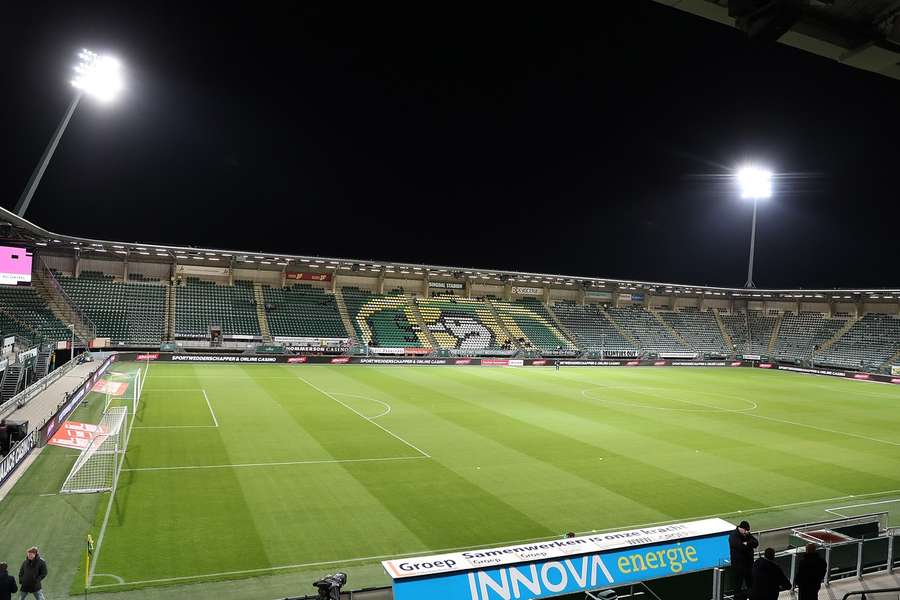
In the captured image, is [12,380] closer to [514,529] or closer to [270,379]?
[270,379]

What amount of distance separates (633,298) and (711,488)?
5838 cm

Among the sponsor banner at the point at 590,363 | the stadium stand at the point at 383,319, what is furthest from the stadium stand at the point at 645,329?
the stadium stand at the point at 383,319

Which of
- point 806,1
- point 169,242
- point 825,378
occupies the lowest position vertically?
point 825,378

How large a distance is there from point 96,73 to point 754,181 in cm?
5778

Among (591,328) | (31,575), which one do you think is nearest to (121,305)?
(31,575)

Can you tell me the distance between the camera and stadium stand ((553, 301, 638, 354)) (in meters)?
59.7

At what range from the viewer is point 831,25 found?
3.86 m

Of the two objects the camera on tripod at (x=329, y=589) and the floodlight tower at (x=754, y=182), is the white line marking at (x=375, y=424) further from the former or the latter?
the floodlight tower at (x=754, y=182)

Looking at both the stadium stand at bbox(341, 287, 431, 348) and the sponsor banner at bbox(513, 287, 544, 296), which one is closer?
the stadium stand at bbox(341, 287, 431, 348)

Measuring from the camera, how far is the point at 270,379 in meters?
33.4

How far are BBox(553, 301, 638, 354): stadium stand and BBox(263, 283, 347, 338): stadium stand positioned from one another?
996 inches

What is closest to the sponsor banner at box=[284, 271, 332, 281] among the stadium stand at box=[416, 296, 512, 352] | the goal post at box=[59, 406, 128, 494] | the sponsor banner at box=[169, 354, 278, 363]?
the stadium stand at box=[416, 296, 512, 352]

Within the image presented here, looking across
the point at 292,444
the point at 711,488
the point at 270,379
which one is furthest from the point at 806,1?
the point at 270,379

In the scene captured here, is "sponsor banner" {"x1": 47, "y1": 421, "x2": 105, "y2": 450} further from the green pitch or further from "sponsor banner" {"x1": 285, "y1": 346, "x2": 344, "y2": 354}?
"sponsor banner" {"x1": 285, "y1": 346, "x2": 344, "y2": 354}
